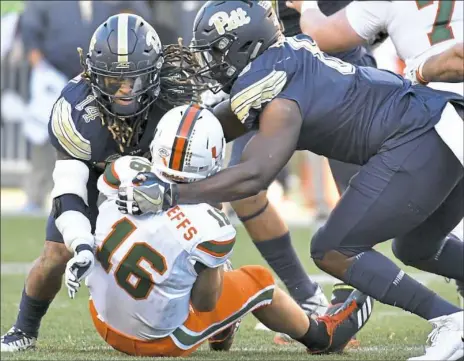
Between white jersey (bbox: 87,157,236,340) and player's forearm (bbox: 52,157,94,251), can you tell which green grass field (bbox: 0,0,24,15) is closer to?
player's forearm (bbox: 52,157,94,251)

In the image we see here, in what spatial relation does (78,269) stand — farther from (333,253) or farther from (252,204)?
(252,204)

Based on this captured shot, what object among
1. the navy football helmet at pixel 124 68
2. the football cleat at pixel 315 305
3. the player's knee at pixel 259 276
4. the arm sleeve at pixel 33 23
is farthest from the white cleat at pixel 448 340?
the arm sleeve at pixel 33 23

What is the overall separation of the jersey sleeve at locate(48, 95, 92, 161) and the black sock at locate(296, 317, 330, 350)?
1075 millimetres

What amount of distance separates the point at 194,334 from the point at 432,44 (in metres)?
1.93

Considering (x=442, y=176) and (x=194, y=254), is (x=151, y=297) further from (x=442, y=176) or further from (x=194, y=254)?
(x=442, y=176)

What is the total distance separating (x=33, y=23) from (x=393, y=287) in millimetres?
7387

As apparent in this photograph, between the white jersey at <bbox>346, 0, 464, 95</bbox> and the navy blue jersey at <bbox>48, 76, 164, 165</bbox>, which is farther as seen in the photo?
the white jersey at <bbox>346, 0, 464, 95</bbox>

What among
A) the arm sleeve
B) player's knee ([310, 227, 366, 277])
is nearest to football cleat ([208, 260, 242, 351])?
player's knee ([310, 227, 366, 277])

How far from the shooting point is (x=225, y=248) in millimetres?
3932

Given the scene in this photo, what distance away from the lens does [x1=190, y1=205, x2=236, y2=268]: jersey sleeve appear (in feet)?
12.8

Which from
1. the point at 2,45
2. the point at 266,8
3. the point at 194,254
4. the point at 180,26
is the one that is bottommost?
the point at 180,26

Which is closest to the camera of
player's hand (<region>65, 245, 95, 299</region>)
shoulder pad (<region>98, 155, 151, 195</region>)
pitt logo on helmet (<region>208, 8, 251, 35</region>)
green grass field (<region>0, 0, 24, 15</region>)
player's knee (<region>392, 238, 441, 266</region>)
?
player's hand (<region>65, 245, 95, 299</region>)

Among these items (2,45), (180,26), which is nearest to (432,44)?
(2,45)

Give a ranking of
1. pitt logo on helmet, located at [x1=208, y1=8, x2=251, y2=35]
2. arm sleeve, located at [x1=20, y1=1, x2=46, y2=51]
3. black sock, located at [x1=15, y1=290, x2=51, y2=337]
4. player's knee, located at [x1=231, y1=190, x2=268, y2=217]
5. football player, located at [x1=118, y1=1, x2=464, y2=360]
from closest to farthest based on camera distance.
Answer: football player, located at [x1=118, y1=1, x2=464, y2=360]
pitt logo on helmet, located at [x1=208, y1=8, x2=251, y2=35]
black sock, located at [x1=15, y1=290, x2=51, y2=337]
player's knee, located at [x1=231, y1=190, x2=268, y2=217]
arm sleeve, located at [x1=20, y1=1, x2=46, y2=51]
